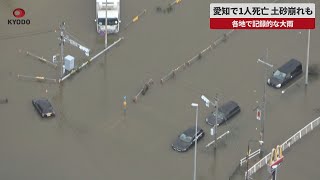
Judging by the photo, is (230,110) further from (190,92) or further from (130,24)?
(130,24)

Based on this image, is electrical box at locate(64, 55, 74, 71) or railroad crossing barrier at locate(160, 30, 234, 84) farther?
railroad crossing barrier at locate(160, 30, 234, 84)

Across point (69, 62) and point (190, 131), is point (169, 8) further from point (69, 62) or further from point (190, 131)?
point (190, 131)

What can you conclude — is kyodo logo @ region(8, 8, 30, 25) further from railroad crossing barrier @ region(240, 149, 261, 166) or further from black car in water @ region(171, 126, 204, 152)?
railroad crossing barrier @ region(240, 149, 261, 166)

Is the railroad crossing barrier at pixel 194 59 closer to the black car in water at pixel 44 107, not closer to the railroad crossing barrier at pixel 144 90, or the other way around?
the railroad crossing barrier at pixel 144 90

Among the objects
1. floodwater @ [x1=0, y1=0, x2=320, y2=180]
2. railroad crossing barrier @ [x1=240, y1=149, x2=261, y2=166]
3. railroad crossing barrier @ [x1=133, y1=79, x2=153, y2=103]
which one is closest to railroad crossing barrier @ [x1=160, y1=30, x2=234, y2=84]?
floodwater @ [x1=0, y1=0, x2=320, y2=180]

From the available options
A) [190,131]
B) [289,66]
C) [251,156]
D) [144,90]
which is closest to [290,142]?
[251,156]
